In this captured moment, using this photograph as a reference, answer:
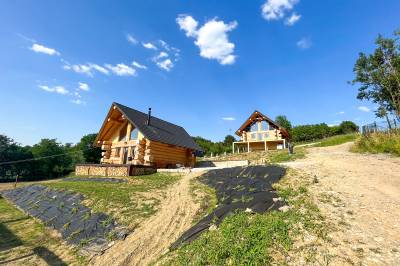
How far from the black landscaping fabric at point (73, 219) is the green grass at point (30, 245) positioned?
0.36 m

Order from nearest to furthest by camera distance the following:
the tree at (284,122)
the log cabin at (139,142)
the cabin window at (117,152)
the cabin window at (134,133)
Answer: the log cabin at (139,142) → the cabin window at (134,133) → the cabin window at (117,152) → the tree at (284,122)

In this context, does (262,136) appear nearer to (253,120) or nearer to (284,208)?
(253,120)

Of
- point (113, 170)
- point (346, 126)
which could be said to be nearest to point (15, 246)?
point (113, 170)

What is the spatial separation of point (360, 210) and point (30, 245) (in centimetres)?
1143

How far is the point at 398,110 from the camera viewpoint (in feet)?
111

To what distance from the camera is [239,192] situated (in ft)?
33.9

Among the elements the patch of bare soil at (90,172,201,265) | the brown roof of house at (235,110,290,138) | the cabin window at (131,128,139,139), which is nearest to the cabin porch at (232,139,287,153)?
the brown roof of house at (235,110,290,138)

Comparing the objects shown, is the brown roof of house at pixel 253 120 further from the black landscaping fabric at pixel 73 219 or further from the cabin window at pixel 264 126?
the black landscaping fabric at pixel 73 219

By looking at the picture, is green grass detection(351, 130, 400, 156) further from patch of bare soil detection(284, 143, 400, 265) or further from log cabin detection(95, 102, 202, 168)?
log cabin detection(95, 102, 202, 168)

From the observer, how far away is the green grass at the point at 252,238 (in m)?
5.73

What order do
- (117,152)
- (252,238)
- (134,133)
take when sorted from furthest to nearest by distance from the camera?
(117,152)
(134,133)
(252,238)

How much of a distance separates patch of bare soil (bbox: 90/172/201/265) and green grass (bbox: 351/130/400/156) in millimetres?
15179

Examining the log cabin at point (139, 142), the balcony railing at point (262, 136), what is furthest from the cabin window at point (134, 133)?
the balcony railing at point (262, 136)

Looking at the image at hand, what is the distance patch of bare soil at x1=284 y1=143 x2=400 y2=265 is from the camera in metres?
5.47
